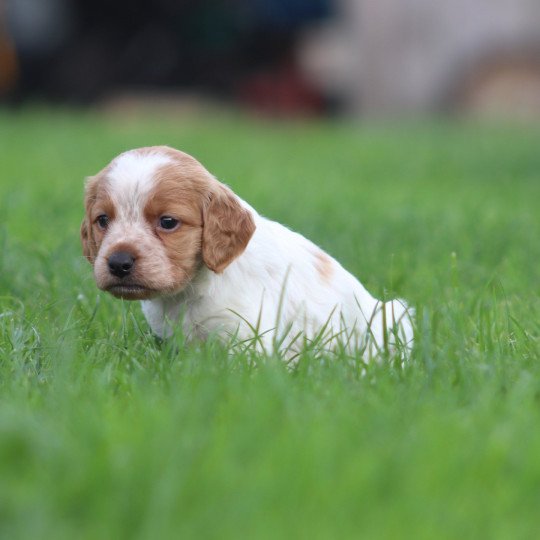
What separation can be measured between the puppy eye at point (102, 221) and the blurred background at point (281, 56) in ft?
47.3

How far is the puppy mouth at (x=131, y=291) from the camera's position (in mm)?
3496

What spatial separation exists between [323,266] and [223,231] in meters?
0.51

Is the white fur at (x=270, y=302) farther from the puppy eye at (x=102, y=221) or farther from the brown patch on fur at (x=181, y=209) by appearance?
the puppy eye at (x=102, y=221)

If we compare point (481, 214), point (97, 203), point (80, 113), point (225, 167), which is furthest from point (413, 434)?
point (80, 113)

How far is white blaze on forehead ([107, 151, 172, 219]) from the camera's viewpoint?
3.52 m

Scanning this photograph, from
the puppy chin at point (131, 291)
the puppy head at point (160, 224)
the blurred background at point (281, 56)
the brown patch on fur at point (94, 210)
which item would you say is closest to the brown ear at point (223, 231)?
the puppy head at point (160, 224)

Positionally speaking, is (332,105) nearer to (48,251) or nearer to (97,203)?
(48,251)

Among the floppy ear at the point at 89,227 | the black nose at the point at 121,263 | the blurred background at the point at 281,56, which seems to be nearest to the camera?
the black nose at the point at 121,263

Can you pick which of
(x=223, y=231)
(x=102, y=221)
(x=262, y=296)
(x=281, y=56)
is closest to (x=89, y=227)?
(x=102, y=221)

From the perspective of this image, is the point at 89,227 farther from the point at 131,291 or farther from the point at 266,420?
the point at 266,420

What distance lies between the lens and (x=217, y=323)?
142 inches

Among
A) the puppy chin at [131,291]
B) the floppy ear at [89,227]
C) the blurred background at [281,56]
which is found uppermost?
the blurred background at [281,56]

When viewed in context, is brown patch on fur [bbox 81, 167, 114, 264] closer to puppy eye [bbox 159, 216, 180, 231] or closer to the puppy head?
the puppy head

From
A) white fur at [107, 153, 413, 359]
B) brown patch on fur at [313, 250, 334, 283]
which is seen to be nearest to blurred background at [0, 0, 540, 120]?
brown patch on fur at [313, 250, 334, 283]
